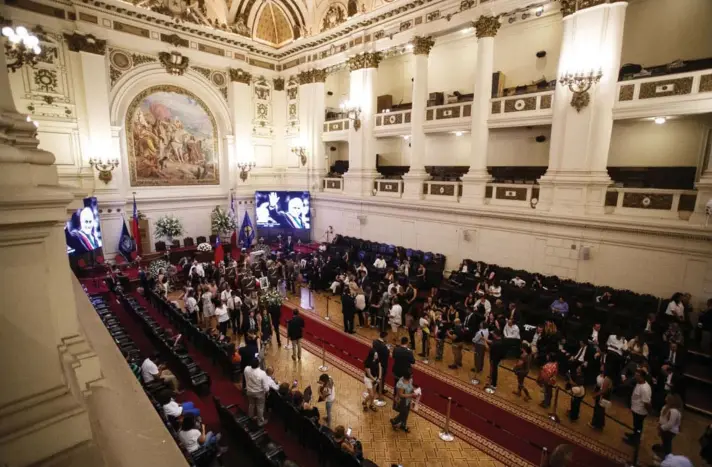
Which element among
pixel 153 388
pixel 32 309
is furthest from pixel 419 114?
pixel 32 309

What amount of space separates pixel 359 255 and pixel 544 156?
8.28 m

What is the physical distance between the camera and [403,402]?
5.91 metres

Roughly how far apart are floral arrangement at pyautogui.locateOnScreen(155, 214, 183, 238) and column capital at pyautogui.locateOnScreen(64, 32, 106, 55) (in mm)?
6879

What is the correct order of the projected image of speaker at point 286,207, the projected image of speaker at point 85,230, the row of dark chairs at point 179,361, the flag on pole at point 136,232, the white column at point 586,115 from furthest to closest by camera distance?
the projected image of speaker at point 286,207 → the flag on pole at point 136,232 → the projected image of speaker at point 85,230 → the white column at point 586,115 → the row of dark chairs at point 179,361

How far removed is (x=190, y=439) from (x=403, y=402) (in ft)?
10.5

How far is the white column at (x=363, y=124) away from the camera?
15617 mm

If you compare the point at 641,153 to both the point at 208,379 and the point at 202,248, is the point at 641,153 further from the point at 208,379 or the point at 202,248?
the point at 202,248

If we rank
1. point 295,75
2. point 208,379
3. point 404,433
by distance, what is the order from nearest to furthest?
1. point 404,433
2. point 208,379
3. point 295,75

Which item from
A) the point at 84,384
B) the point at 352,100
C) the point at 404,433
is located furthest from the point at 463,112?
the point at 84,384

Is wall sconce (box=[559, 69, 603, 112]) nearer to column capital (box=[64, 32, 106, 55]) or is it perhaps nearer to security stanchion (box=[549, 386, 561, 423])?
security stanchion (box=[549, 386, 561, 423])

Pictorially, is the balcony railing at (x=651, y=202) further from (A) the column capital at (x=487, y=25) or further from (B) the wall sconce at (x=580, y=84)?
(A) the column capital at (x=487, y=25)

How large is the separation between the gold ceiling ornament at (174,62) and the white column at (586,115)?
1501 cm

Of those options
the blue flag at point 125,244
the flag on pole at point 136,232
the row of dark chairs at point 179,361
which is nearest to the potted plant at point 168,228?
the flag on pole at point 136,232

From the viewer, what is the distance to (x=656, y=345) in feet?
23.1
